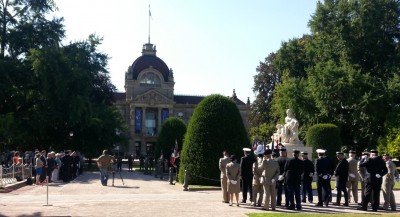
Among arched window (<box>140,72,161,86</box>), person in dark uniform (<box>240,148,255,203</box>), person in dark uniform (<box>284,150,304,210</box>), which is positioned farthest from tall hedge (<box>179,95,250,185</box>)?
arched window (<box>140,72,161,86</box>)

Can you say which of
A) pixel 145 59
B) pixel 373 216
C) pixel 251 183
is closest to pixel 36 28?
pixel 251 183

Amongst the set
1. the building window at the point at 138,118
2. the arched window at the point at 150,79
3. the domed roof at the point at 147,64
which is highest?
the domed roof at the point at 147,64

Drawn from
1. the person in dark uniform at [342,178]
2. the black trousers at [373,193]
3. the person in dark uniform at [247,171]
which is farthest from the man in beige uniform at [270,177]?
the black trousers at [373,193]

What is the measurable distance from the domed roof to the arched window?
115 cm

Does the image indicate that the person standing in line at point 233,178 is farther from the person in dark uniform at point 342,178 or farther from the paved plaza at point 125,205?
the person in dark uniform at point 342,178

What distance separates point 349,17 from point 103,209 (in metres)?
34.7

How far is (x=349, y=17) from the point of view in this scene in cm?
4381

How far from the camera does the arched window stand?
91.9m

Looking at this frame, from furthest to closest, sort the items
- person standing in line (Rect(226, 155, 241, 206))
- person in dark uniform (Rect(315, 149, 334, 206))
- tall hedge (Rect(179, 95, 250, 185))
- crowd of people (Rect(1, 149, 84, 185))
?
crowd of people (Rect(1, 149, 84, 185)) < tall hedge (Rect(179, 95, 250, 185)) < person in dark uniform (Rect(315, 149, 334, 206)) < person standing in line (Rect(226, 155, 241, 206))

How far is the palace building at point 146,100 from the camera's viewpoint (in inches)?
3565

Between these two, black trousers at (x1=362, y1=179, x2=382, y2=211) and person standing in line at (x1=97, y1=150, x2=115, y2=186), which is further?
person standing in line at (x1=97, y1=150, x2=115, y2=186)

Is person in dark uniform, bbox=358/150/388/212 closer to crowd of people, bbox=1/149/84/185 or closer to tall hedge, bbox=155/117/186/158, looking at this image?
crowd of people, bbox=1/149/84/185

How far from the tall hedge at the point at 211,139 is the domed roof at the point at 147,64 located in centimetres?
6912

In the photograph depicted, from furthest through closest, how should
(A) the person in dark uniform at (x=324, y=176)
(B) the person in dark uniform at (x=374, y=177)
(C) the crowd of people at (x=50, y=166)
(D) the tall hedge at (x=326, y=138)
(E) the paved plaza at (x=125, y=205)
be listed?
(D) the tall hedge at (x=326, y=138) → (C) the crowd of people at (x=50, y=166) → (A) the person in dark uniform at (x=324, y=176) → (B) the person in dark uniform at (x=374, y=177) → (E) the paved plaza at (x=125, y=205)
